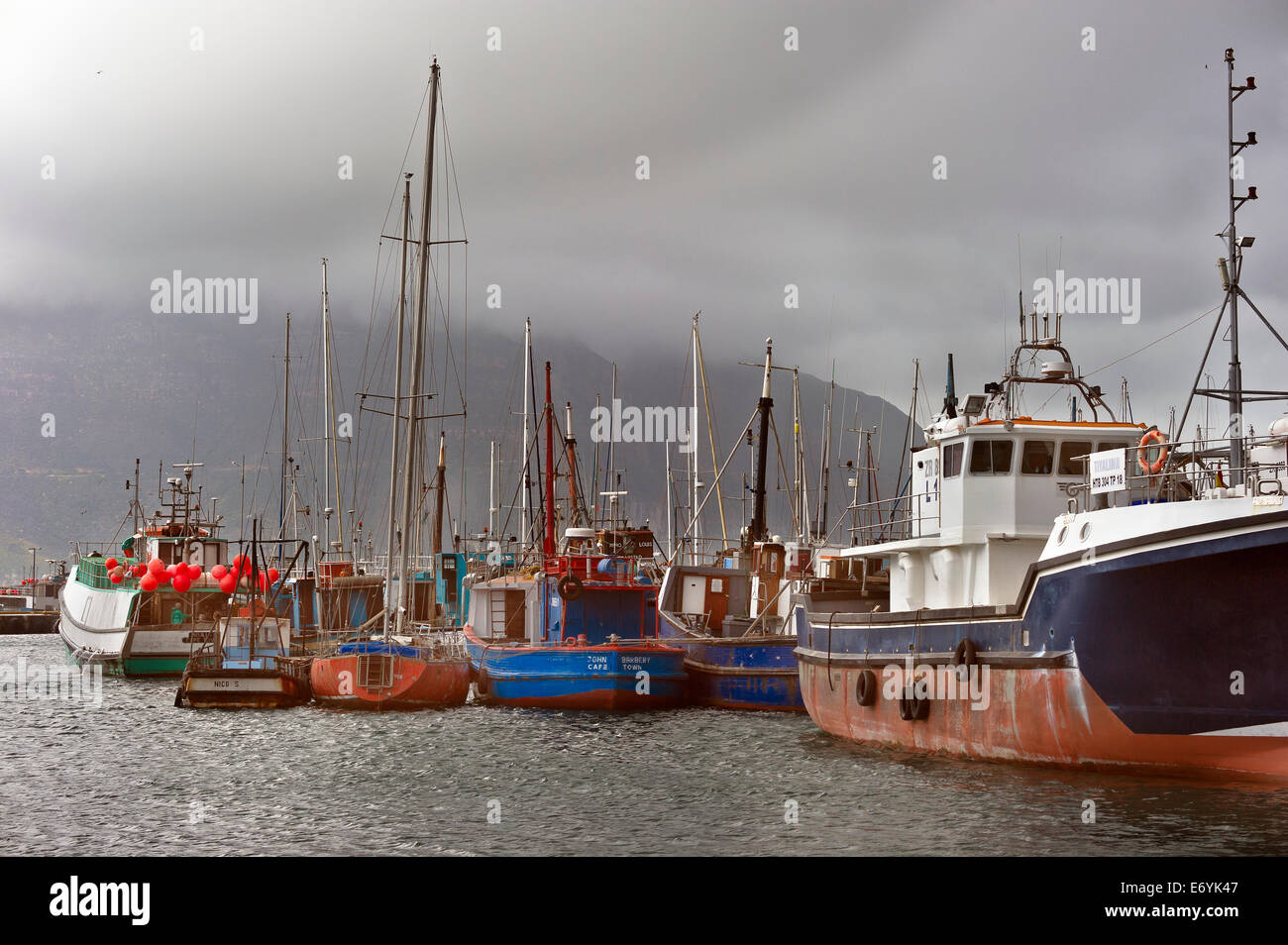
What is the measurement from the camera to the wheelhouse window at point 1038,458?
26328mm

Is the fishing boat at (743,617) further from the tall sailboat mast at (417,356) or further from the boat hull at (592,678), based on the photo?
the tall sailboat mast at (417,356)

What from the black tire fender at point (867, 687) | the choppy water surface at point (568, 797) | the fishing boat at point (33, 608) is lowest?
the fishing boat at point (33, 608)

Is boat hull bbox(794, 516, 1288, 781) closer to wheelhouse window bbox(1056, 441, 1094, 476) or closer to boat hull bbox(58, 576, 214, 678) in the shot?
wheelhouse window bbox(1056, 441, 1094, 476)

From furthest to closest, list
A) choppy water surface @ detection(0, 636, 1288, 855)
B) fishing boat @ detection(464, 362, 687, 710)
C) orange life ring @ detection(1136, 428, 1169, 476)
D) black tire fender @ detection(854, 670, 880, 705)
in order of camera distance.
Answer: fishing boat @ detection(464, 362, 687, 710) → black tire fender @ detection(854, 670, 880, 705) → orange life ring @ detection(1136, 428, 1169, 476) → choppy water surface @ detection(0, 636, 1288, 855)

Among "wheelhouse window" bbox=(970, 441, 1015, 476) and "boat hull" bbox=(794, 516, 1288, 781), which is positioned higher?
"wheelhouse window" bbox=(970, 441, 1015, 476)

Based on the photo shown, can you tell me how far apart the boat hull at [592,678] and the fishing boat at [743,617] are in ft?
3.57

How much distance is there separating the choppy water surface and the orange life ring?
17.1 ft

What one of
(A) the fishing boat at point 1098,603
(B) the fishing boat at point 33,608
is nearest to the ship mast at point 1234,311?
(A) the fishing boat at point 1098,603

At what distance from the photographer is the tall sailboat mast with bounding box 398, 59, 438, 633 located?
4038 cm

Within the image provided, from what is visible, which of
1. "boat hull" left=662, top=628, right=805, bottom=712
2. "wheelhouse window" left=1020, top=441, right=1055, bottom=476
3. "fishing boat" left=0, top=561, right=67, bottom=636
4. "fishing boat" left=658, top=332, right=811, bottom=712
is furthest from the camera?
"fishing boat" left=0, top=561, right=67, bottom=636

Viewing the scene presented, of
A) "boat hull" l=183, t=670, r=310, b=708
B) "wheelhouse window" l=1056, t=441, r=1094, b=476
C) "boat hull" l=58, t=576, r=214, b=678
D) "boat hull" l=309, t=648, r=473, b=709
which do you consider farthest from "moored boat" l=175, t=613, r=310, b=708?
"wheelhouse window" l=1056, t=441, r=1094, b=476

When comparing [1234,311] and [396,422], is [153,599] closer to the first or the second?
[396,422]
